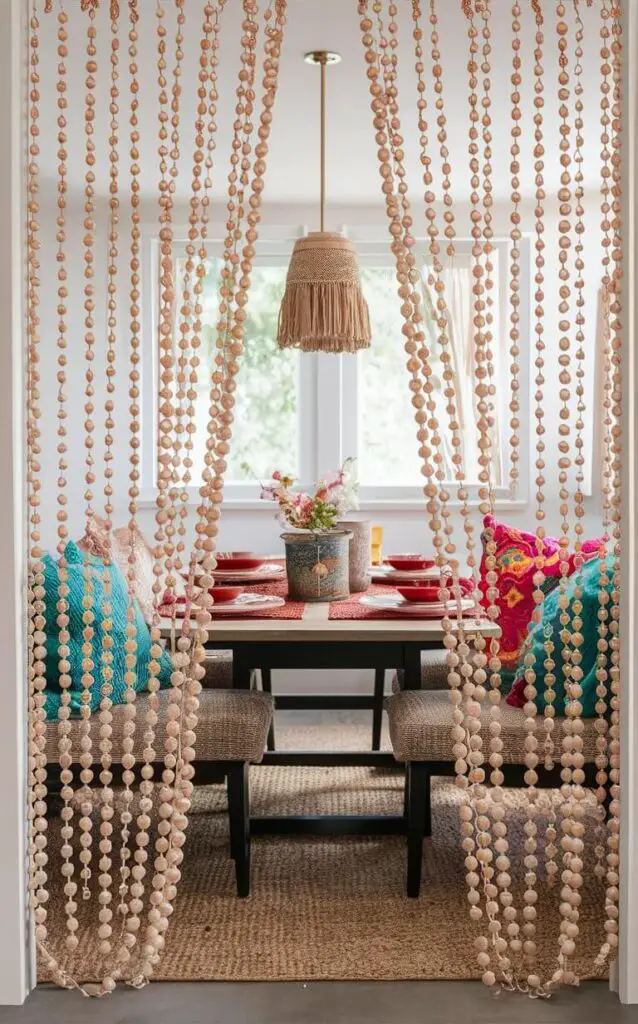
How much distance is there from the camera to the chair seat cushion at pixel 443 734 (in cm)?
250

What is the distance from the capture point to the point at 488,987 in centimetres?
219

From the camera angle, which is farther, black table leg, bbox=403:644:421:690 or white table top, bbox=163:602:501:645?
black table leg, bbox=403:644:421:690

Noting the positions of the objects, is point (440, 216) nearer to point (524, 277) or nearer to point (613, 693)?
point (524, 277)

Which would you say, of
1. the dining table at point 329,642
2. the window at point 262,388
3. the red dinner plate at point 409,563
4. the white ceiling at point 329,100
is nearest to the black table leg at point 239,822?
the dining table at point 329,642

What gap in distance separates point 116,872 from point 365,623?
3.33ft

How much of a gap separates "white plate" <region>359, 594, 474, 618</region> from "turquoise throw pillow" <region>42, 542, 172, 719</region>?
2.19 feet

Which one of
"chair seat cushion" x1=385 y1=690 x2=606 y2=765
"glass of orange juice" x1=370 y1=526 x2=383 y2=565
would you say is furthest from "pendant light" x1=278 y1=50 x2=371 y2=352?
"chair seat cushion" x1=385 y1=690 x2=606 y2=765

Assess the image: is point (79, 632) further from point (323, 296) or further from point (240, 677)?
point (323, 296)

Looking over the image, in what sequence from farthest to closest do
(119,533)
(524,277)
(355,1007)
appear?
1. (524,277)
2. (119,533)
3. (355,1007)

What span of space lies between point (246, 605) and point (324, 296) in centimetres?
109

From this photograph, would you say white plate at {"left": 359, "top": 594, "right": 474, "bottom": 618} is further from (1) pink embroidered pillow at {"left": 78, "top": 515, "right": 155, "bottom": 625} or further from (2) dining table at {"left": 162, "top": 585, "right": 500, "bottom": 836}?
(1) pink embroidered pillow at {"left": 78, "top": 515, "right": 155, "bottom": 625}

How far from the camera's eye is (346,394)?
17.1 feet

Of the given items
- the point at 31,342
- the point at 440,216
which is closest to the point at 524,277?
the point at 440,216

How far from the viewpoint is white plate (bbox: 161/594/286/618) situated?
2766 mm
